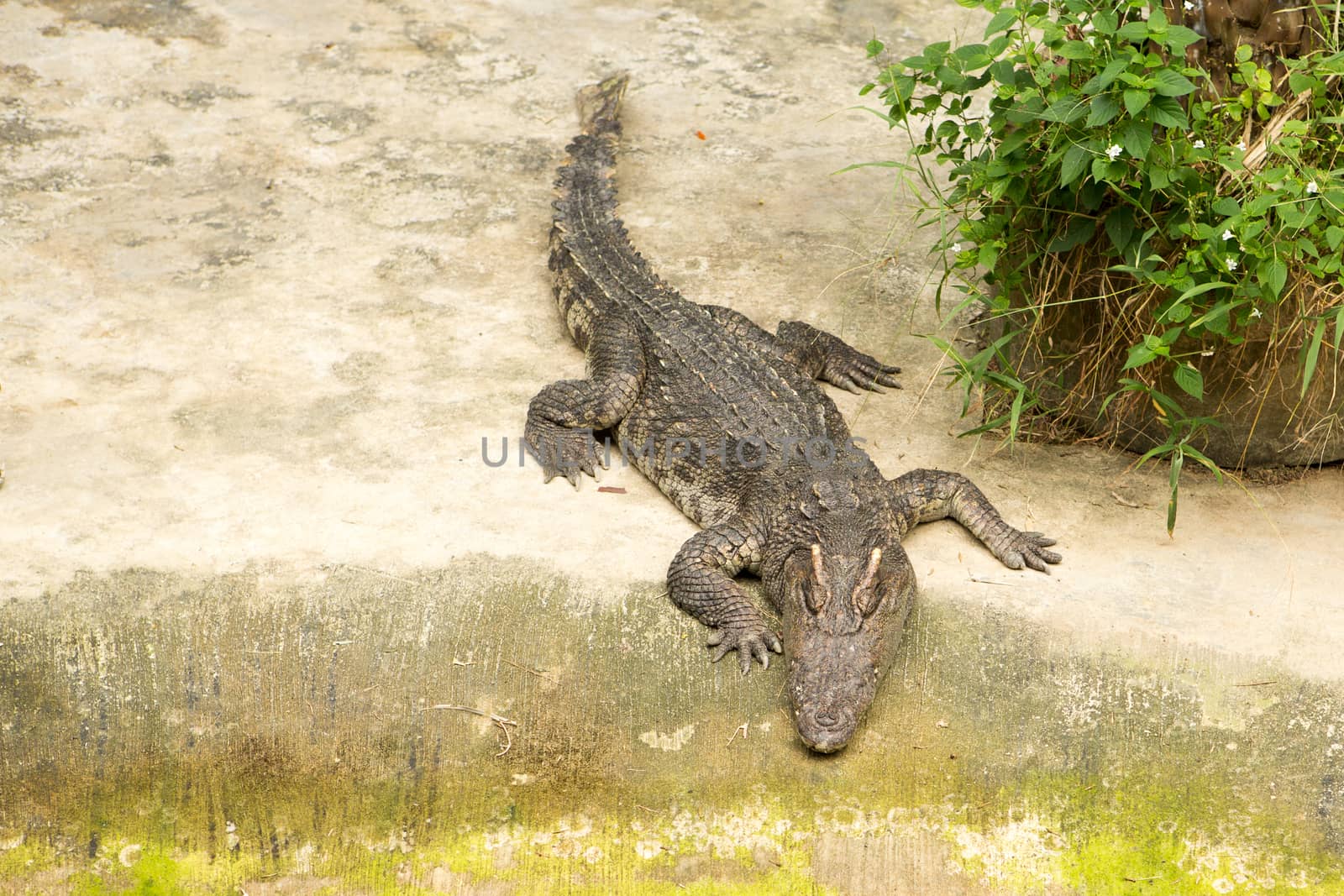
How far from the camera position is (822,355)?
5645 millimetres

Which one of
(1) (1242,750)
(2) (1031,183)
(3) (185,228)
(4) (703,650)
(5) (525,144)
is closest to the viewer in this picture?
(1) (1242,750)

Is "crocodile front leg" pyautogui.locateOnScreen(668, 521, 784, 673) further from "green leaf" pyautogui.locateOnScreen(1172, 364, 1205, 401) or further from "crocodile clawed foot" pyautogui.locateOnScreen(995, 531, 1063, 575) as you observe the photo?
"green leaf" pyautogui.locateOnScreen(1172, 364, 1205, 401)

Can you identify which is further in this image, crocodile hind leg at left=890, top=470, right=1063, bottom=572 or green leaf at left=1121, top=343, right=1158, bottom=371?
crocodile hind leg at left=890, top=470, right=1063, bottom=572

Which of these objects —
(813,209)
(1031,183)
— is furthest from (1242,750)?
(813,209)

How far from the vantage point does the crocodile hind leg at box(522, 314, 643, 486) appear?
16.4ft

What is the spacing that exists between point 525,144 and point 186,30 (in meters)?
2.58

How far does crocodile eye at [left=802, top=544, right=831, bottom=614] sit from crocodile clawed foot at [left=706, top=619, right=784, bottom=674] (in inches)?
7.0

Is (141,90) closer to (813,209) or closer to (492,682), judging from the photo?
(813,209)

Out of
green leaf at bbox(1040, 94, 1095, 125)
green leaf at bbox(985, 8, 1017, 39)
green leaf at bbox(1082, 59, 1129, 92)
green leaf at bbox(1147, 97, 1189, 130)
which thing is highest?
green leaf at bbox(985, 8, 1017, 39)

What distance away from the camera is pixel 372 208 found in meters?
6.68

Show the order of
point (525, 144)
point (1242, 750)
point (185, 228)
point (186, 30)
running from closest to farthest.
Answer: point (1242, 750)
point (185, 228)
point (525, 144)
point (186, 30)

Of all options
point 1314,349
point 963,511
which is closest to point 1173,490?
point 1314,349

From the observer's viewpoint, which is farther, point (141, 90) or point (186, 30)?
point (186, 30)

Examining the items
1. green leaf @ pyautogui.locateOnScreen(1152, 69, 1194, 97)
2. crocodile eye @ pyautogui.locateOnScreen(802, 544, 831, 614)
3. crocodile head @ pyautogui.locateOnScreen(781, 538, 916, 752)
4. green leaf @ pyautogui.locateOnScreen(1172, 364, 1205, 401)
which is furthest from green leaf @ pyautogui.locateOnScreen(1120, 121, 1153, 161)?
crocodile eye @ pyautogui.locateOnScreen(802, 544, 831, 614)
